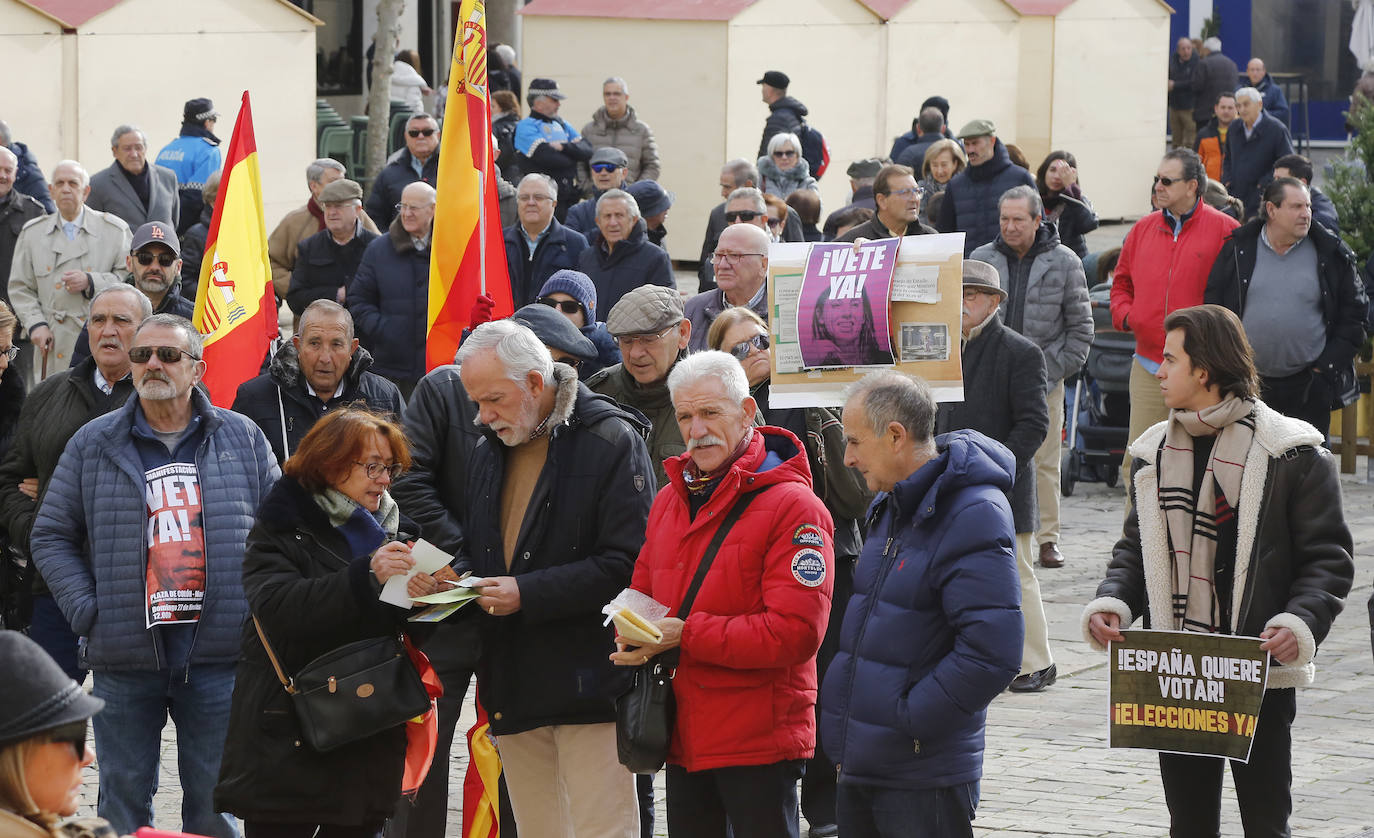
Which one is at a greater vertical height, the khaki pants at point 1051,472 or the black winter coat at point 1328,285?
the black winter coat at point 1328,285

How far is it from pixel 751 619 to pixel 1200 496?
4.43 feet

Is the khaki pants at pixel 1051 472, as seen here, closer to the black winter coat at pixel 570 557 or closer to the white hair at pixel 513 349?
the black winter coat at pixel 570 557

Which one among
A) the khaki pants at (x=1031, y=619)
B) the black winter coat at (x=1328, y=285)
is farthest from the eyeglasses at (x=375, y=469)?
the black winter coat at (x=1328, y=285)

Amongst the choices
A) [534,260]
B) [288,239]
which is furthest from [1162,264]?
[288,239]

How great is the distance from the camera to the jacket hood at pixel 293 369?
7637 millimetres

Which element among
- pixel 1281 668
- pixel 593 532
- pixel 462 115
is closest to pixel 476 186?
pixel 462 115

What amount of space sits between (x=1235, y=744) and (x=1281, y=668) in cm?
25

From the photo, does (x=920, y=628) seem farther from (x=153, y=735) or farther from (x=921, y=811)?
(x=153, y=735)

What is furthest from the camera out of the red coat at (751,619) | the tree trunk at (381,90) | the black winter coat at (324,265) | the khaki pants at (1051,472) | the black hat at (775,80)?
the tree trunk at (381,90)

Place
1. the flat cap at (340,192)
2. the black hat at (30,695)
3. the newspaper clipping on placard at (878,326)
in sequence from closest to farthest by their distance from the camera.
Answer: the black hat at (30,695), the newspaper clipping on placard at (878,326), the flat cap at (340,192)

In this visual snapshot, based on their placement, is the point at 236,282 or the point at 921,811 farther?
the point at 236,282

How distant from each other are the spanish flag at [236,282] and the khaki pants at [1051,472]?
4274mm

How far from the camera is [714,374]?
5.20m

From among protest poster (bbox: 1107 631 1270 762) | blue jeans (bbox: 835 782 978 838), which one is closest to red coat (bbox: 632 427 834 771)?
blue jeans (bbox: 835 782 978 838)
